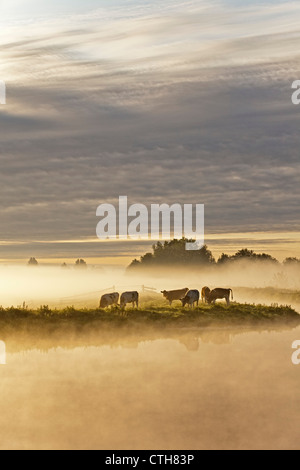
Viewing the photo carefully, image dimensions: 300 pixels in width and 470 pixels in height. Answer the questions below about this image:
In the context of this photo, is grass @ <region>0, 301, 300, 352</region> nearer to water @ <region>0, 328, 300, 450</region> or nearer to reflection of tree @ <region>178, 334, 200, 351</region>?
reflection of tree @ <region>178, 334, 200, 351</region>

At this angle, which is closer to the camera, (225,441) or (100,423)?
(225,441)

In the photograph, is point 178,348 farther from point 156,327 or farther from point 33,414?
point 33,414

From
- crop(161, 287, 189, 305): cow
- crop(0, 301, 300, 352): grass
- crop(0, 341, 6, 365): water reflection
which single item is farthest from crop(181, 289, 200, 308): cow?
crop(0, 341, 6, 365): water reflection

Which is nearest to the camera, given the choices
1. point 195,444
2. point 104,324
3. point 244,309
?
point 195,444

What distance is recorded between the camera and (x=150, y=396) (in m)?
22.6

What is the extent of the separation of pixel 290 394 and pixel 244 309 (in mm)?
25807

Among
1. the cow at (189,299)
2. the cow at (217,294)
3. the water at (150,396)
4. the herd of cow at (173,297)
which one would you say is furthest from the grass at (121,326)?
the cow at (217,294)

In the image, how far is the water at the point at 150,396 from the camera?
18.0 metres

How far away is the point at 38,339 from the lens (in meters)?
38.0

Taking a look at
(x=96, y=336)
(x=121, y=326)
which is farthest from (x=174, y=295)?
(x=96, y=336)

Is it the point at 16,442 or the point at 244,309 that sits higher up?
A: the point at 244,309

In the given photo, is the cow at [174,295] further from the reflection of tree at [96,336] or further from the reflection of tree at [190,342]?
the reflection of tree at [190,342]

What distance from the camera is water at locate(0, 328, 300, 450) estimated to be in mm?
18047

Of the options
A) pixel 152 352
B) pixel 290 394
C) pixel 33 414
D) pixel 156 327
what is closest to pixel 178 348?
pixel 152 352
